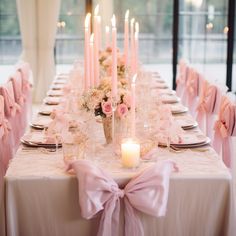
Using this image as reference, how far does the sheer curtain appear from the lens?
7.79 meters

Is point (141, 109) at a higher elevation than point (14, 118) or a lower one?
higher

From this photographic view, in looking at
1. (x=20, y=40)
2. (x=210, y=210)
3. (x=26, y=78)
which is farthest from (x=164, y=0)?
(x=210, y=210)

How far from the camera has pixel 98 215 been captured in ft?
Result: 8.21

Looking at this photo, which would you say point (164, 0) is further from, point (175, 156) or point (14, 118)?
point (175, 156)

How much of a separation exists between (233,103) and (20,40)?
5204 millimetres

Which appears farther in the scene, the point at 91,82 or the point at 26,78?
the point at 26,78

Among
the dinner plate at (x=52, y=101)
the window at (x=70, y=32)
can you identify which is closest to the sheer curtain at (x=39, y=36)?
the window at (x=70, y=32)

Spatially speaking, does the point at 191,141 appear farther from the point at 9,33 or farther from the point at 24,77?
the point at 9,33

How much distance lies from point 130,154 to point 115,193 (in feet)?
0.80

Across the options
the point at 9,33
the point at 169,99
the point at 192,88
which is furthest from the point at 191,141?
the point at 9,33

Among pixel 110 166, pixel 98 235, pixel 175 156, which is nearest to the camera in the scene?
→ pixel 98 235

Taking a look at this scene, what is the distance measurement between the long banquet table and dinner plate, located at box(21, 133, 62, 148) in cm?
45

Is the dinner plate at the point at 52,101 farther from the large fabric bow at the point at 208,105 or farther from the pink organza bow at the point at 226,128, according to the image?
the pink organza bow at the point at 226,128

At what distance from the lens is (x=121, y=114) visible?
2.84 metres
